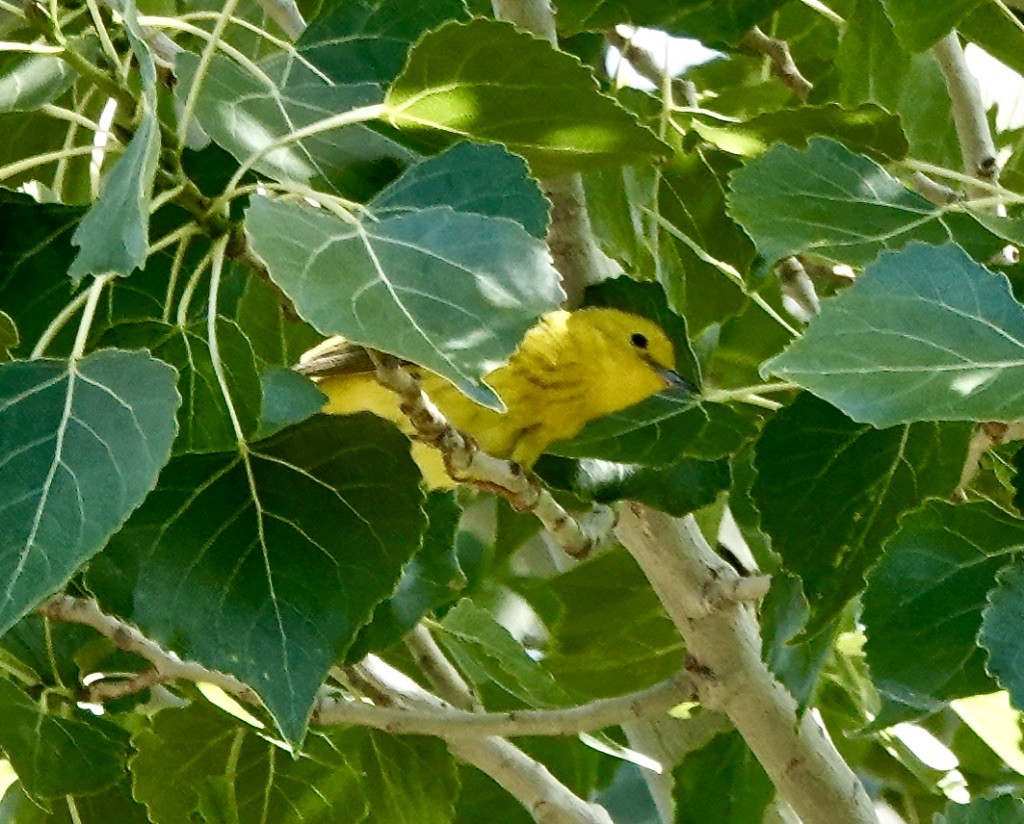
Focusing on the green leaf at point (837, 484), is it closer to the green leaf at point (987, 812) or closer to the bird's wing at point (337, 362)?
the green leaf at point (987, 812)

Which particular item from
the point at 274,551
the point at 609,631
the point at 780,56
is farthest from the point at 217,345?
the point at 780,56

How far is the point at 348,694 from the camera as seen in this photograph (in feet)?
5.81

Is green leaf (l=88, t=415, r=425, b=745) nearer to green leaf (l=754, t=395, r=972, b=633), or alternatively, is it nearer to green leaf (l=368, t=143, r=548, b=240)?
green leaf (l=368, t=143, r=548, b=240)

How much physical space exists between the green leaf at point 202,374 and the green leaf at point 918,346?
1.18 ft

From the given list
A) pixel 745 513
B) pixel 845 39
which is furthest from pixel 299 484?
pixel 845 39

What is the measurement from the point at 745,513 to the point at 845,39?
1.97ft

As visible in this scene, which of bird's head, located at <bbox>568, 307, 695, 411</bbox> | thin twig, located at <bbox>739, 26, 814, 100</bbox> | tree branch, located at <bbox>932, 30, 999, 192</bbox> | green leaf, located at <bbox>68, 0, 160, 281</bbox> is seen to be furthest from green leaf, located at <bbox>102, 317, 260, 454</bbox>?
thin twig, located at <bbox>739, 26, 814, 100</bbox>

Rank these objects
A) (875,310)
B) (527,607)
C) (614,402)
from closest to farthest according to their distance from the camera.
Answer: (875,310)
(614,402)
(527,607)

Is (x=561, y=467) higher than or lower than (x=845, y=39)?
lower

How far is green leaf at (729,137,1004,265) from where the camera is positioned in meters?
1.14

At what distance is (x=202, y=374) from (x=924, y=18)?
0.72 metres

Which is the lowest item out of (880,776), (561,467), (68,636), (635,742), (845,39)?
(880,776)

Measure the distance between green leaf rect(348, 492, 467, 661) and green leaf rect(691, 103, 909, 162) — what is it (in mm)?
431

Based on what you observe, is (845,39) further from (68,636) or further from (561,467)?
(68,636)
